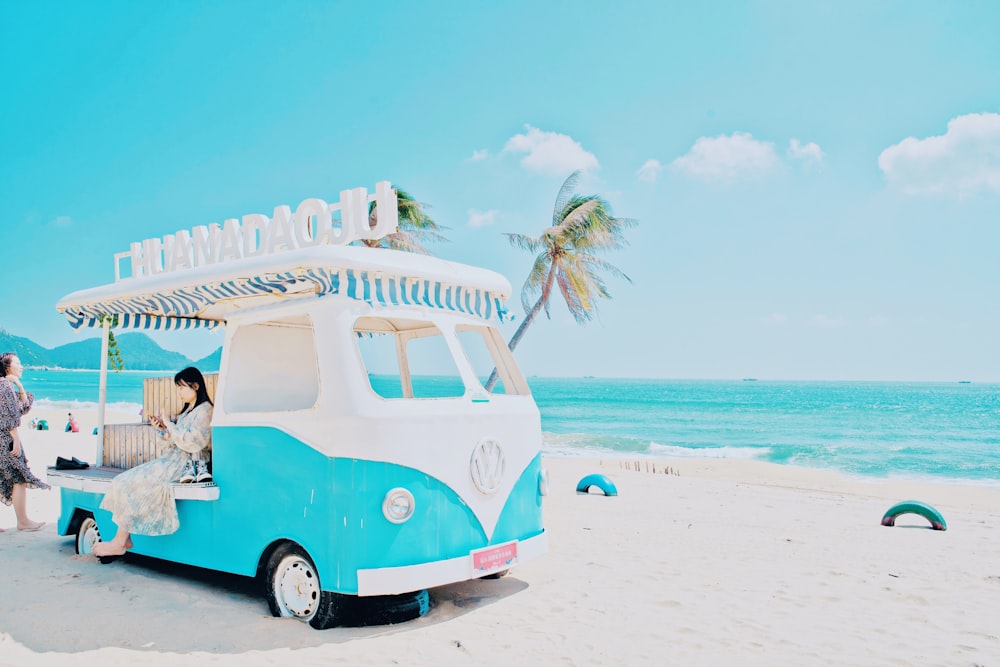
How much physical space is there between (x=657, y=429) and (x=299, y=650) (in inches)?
1828

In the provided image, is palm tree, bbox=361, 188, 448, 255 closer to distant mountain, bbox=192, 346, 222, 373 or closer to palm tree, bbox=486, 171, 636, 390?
palm tree, bbox=486, 171, 636, 390

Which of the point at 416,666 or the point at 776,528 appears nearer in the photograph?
the point at 416,666

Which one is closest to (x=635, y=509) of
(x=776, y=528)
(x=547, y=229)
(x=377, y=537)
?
(x=776, y=528)

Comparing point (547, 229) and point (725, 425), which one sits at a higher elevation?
point (547, 229)

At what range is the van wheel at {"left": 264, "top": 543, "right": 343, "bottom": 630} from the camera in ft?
15.6

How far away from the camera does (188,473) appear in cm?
573

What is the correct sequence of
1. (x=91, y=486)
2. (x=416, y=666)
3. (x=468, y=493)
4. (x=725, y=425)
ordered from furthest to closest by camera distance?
(x=725, y=425) → (x=91, y=486) → (x=468, y=493) → (x=416, y=666)

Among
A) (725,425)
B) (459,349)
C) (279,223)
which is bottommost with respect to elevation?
(725,425)

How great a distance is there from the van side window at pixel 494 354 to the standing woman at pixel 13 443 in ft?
16.1

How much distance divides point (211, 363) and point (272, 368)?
0.65m

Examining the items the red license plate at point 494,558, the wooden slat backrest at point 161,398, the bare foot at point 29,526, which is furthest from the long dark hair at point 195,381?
the bare foot at point 29,526

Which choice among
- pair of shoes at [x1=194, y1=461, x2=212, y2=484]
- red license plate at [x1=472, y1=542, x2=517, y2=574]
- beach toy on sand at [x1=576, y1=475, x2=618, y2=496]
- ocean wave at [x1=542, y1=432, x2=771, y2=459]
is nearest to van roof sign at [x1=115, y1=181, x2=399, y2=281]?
pair of shoes at [x1=194, y1=461, x2=212, y2=484]

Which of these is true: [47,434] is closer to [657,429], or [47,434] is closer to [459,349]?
[459,349]

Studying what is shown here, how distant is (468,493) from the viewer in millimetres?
5027
